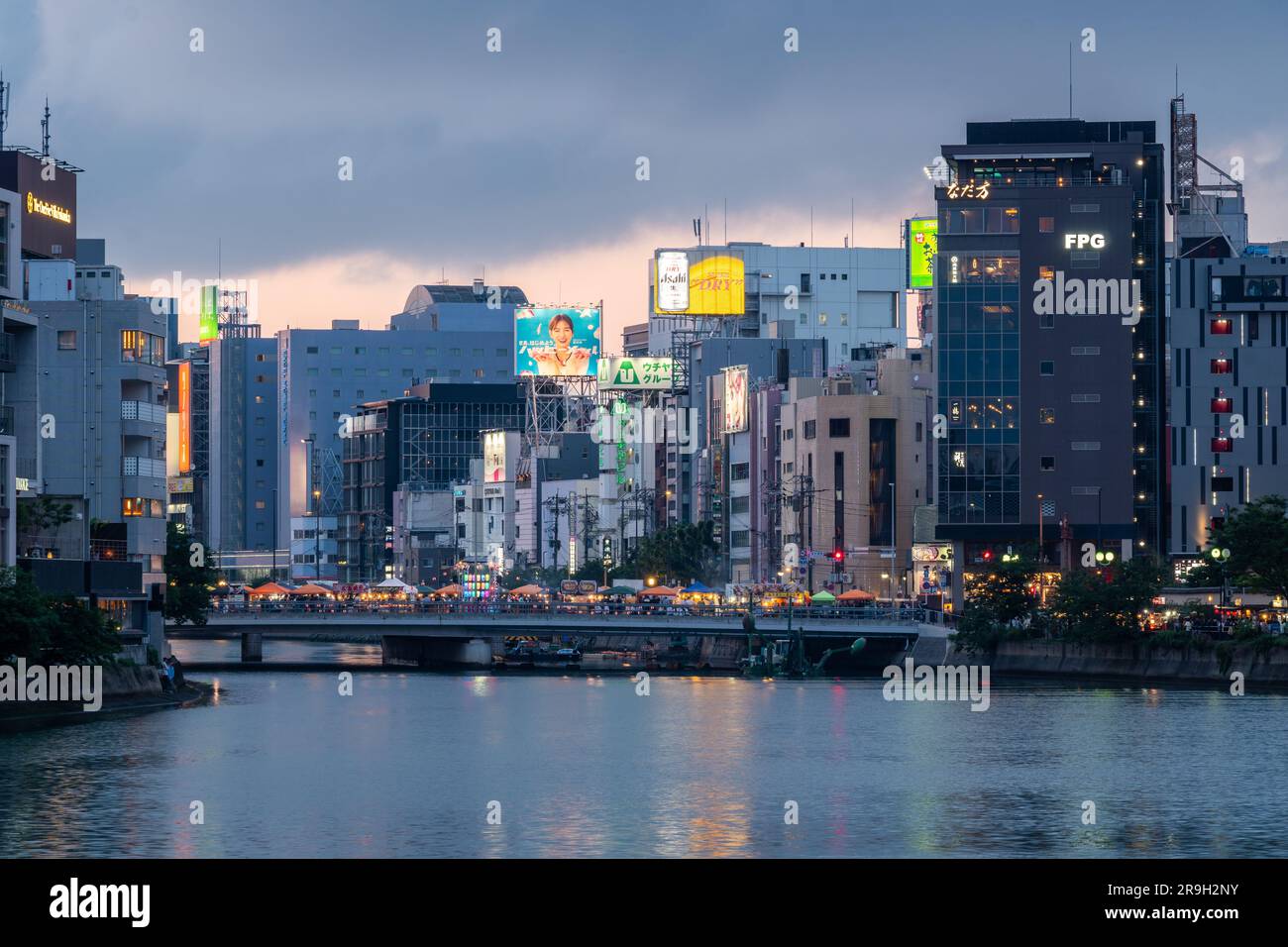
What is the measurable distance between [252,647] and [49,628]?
78768 mm

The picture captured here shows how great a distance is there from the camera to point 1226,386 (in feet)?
620

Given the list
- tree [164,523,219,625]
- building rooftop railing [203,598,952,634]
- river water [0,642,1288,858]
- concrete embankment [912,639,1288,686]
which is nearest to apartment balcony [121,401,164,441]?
tree [164,523,219,625]

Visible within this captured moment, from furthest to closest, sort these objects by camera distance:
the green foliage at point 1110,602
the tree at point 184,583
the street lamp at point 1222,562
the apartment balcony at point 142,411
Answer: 1. the tree at point 184,583
2. the green foliage at point 1110,602
3. the street lamp at point 1222,562
4. the apartment balcony at point 142,411

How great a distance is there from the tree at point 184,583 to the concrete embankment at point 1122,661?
46686mm

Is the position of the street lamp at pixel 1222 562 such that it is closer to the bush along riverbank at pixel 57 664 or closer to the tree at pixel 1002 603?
the tree at pixel 1002 603

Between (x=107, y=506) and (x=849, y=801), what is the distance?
217 feet

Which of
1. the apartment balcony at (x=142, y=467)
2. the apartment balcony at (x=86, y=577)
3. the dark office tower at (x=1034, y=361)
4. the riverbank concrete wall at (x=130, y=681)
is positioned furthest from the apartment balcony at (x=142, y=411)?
the dark office tower at (x=1034, y=361)

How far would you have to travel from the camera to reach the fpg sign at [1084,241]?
188 m

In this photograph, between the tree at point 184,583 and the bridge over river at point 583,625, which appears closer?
the tree at point 184,583

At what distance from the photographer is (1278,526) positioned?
14062 centimetres

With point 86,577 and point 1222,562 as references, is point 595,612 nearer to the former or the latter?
point 1222,562
